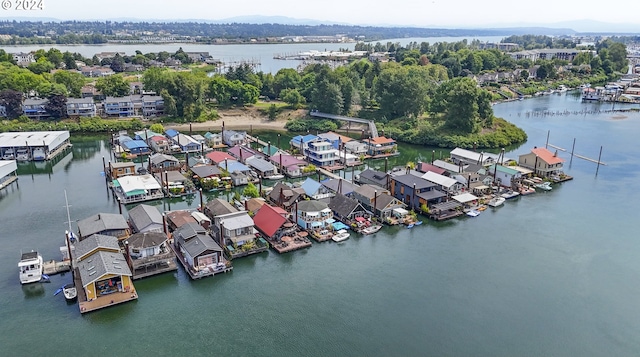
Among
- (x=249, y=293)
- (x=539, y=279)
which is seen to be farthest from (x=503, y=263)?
(x=249, y=293)

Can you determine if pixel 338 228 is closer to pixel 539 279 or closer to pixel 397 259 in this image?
pixel 397 259

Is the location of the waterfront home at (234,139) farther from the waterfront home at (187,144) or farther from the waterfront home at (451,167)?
the waterfront home at (451,167)

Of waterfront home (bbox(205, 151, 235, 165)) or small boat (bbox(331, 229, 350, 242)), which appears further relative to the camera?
waterfront home (bbox(205, 151, 235, 165))

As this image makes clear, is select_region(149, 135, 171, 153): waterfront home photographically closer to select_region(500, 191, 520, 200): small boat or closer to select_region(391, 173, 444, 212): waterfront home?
select_region(391, 173, 444, 212): waterfront home

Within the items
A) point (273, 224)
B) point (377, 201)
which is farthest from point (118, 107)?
point (377, 201)

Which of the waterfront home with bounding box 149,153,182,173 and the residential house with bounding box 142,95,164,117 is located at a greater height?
the residential house with bounding box 142,95,164,117

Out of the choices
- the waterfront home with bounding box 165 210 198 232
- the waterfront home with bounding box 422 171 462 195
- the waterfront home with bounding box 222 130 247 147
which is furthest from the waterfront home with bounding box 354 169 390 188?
the waterfront home with bounding box 222 130 247 147
